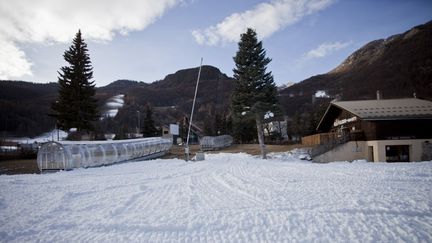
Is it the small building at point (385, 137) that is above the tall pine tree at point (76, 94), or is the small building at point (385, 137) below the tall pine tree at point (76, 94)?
below

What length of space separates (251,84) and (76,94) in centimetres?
2212

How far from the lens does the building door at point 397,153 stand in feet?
89.0

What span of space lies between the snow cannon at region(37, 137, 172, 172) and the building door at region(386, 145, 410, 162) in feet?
86.6

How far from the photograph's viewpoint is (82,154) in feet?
63.7

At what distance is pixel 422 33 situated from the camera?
4934 inches

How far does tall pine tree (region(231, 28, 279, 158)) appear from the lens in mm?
26367

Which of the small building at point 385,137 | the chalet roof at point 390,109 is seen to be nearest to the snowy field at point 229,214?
the small building at point 385,137

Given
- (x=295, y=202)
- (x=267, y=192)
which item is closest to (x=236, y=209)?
(x=295, y=202)

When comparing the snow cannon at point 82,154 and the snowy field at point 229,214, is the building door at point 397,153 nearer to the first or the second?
the snowy field at point 229,214

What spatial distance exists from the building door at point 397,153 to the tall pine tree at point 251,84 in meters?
12.9

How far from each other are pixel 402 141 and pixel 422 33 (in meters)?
135

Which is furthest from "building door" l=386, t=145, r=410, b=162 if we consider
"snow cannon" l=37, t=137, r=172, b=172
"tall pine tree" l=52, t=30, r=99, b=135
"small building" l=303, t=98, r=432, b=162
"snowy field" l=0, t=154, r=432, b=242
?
"tall pine tree" l=52, t=30, r=99, b=135

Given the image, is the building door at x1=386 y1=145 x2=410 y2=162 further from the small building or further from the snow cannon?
the snow cannon

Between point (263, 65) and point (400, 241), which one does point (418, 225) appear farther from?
point (263, 65)
